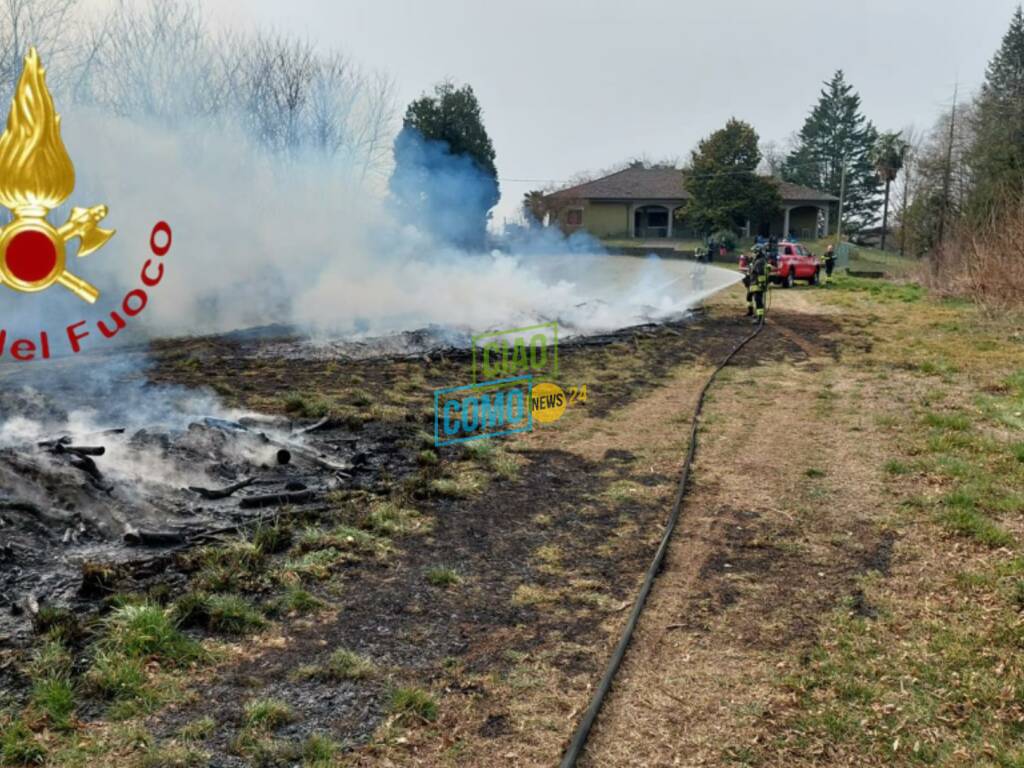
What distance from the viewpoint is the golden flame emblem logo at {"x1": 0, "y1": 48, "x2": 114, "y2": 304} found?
8242mm

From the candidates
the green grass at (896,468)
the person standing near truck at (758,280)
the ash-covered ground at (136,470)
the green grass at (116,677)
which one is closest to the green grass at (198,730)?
the green grass at (116,677)

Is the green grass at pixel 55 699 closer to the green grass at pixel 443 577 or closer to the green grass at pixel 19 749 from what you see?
the green grass at pixel 19 749

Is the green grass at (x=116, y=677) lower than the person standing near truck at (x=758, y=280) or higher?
lower

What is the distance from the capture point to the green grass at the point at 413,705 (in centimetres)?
389

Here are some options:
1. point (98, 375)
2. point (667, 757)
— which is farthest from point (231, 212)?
point (667, 757)

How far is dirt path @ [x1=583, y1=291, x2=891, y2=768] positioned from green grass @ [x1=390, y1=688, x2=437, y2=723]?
861 mm

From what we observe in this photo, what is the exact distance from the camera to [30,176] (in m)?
8.38

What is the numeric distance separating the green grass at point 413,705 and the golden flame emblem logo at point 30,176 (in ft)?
21.5

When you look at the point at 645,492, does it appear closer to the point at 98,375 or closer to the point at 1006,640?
the point at 1006,640

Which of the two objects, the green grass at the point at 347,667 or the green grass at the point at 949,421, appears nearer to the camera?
the green grass at the point at 347,667

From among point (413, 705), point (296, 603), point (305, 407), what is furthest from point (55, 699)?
point (305, 407)

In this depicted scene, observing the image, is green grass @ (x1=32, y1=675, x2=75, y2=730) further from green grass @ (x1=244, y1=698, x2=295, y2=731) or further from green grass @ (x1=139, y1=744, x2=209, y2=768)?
green grass @ (x1=244, y1=698, x2=295, y2=731)

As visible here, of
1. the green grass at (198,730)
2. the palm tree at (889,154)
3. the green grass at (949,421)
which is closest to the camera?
the green grass at (198,730)

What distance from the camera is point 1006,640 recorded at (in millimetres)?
4629
